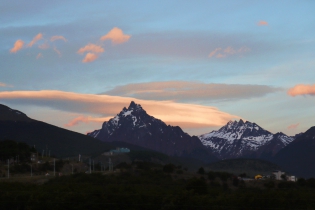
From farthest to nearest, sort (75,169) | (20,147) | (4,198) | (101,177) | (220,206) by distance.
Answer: (20,147) → (75,169) → (101,177) → (4,198) → (220,206)

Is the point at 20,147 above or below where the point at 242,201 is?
above

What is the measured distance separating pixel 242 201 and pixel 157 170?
181ft

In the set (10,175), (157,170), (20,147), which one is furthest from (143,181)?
(20,147)

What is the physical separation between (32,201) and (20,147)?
86.6 m

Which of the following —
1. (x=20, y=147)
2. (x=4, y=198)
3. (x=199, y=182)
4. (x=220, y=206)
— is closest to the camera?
(x=220, y=206)

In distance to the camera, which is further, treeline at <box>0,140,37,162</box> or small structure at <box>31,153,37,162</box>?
small structure at <box>31,153,37,162</box>

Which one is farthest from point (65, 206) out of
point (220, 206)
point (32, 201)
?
point (220, 206)

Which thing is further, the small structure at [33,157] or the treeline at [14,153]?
the small structure at [33,157]

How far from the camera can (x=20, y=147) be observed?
484ft

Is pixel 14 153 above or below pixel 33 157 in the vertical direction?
above

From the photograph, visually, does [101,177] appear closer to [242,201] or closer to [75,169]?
[75,169]

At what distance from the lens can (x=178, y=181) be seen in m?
111

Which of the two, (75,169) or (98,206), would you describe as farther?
(75,169)

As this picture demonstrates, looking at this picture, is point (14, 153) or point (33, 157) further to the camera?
point (33, 157)
